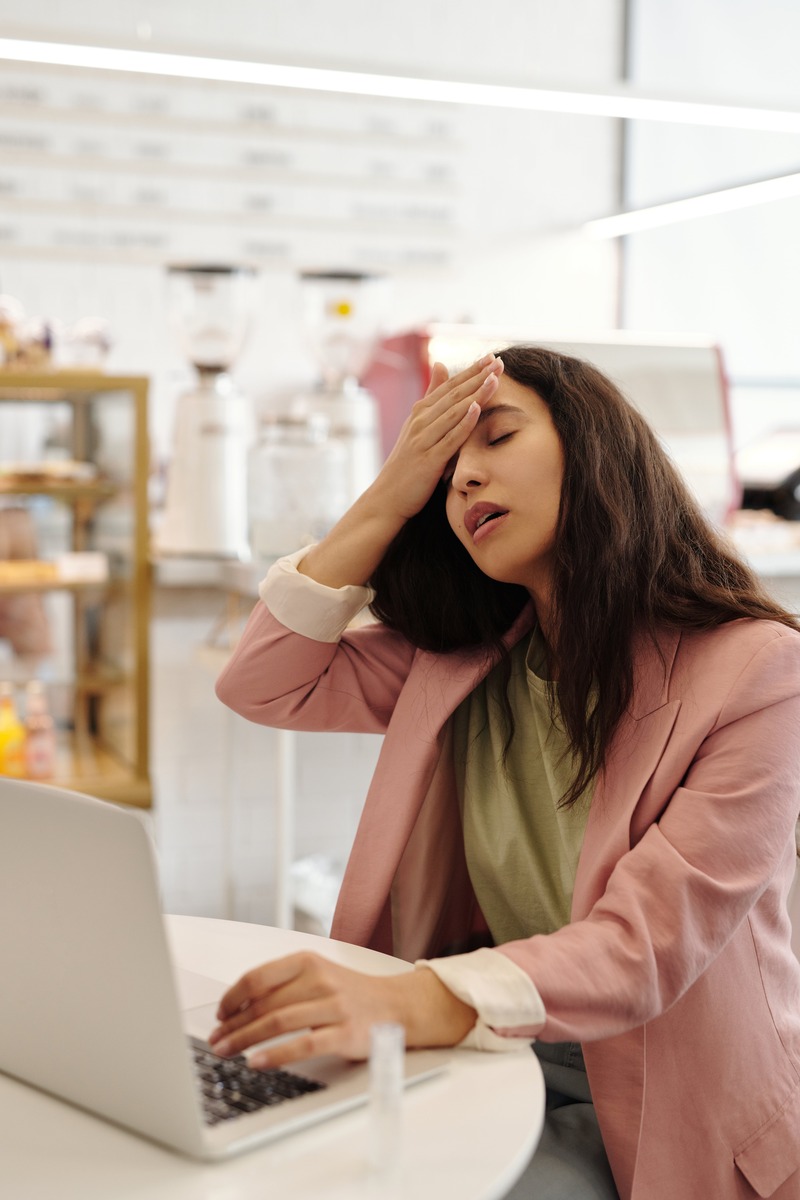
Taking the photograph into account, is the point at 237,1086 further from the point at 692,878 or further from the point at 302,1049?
the point at 692,878

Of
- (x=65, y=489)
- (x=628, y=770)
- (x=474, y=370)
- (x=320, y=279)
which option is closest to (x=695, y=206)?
(x=320, y=279)

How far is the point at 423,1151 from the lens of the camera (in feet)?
2.81

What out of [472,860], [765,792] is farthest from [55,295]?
[765,792]

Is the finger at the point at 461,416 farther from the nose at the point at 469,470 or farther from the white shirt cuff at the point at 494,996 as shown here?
the white shirt cuff at the point at 494,996

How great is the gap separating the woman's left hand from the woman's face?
463 mm

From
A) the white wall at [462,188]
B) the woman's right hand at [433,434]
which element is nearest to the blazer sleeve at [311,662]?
the woman's right hand at [433,434]

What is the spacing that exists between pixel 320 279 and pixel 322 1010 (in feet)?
7.39

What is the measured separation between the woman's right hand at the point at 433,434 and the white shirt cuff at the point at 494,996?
1.80 feet

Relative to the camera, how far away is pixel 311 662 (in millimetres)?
1484

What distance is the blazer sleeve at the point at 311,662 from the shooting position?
57.1 inches

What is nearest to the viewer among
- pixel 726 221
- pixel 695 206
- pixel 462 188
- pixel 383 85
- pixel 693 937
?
pixel 693 937

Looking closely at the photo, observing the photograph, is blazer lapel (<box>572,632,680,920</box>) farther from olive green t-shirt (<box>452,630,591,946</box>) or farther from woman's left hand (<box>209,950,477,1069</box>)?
woman's left hand (<box>209,950,477,1069</box>)

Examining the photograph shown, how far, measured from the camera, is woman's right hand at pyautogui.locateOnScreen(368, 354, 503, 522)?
1311 millimetres

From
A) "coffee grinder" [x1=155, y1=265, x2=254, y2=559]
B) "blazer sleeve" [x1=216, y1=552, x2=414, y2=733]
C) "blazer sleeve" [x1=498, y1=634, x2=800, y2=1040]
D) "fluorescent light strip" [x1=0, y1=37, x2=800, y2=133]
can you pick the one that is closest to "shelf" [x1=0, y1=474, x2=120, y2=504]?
"coffee grinder" [x1=155, y1=265, x2=254, y2=559]
